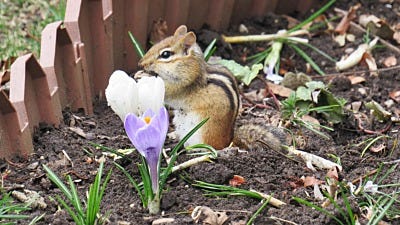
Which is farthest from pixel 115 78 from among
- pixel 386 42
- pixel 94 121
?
pixel 386 42

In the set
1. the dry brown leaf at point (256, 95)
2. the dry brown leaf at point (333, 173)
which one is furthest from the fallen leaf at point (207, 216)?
the dry brown leaf at point (256, 95)

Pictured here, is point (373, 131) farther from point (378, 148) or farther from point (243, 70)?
point (243, 70)

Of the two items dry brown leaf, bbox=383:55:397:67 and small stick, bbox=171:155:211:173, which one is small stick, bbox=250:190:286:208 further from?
dry brown leaf, bbox=383:55:397:67

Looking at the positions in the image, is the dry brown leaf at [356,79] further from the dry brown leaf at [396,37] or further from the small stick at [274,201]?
the small stick at [274,201]

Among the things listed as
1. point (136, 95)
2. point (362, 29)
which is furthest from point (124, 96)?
point (362, 29)

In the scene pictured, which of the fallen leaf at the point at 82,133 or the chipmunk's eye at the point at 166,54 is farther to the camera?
the chipmunk's eye at the point at 166,54

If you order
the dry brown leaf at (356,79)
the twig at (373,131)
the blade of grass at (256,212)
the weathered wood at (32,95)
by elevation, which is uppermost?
the weathered wood at (32,95)

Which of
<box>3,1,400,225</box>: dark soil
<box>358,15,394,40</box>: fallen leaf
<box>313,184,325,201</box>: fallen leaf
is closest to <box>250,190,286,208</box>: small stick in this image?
<box>3,1,400,225</box>: dark soil
